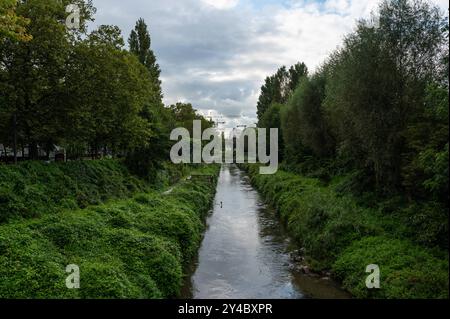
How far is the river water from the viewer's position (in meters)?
15.7

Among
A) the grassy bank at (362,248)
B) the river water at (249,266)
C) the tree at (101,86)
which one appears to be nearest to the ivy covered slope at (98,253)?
the river water at (249,266)

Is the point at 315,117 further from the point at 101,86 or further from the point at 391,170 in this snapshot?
the point at 101,86

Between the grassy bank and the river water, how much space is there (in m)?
0.94

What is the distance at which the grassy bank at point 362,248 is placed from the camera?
1300 centimetres

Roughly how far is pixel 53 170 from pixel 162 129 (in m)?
16.3

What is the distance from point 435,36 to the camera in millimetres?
20031

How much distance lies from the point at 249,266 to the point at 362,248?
527 centimetres

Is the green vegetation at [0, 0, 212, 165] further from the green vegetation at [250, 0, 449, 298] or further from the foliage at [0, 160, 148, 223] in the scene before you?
the green vegetation at [250, 0, 449, 298]

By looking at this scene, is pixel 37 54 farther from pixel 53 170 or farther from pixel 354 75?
pixel 354 75

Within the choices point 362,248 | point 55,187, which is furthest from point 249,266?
point 55,187

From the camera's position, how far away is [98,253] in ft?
49.3

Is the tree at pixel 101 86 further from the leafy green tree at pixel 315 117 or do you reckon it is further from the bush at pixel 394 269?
the bush at pixel 394 269

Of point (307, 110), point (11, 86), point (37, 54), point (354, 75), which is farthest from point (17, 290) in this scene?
point (307, 110)

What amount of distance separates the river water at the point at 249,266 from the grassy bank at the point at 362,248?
3.09 feet
